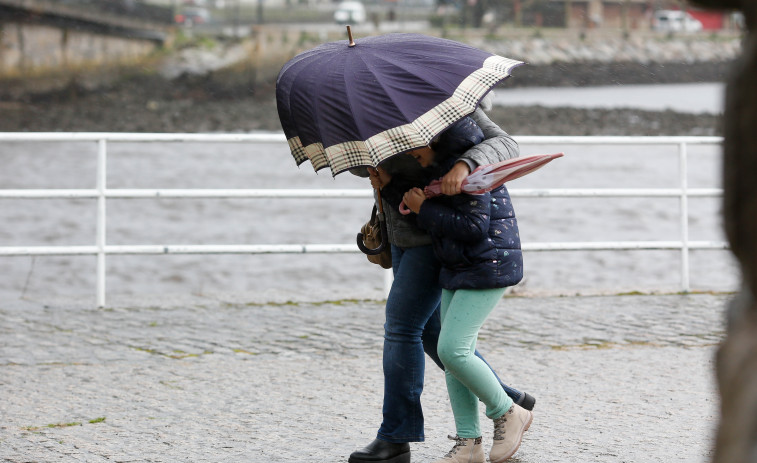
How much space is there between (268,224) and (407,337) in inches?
793

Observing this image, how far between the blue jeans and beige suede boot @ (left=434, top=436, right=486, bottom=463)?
12 centimetres

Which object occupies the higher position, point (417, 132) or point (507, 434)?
point (417, 132)

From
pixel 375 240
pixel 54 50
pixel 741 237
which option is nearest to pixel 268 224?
pixel 375 240

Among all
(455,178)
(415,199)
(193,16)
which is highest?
(455,178)

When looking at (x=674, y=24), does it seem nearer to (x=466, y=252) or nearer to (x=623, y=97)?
(x=623, y=97)

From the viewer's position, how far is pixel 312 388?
5.01m

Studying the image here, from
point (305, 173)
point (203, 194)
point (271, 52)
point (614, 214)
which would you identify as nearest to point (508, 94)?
point (271, 52)

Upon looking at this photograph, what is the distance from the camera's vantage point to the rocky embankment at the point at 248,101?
167 ft

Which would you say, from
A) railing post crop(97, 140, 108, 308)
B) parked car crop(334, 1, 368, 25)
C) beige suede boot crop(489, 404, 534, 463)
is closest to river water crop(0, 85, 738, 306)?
railing post crop(97, 140, 108, 308)

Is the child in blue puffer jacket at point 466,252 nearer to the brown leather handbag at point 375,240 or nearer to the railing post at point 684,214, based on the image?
the brown leather handbag at point 375,240

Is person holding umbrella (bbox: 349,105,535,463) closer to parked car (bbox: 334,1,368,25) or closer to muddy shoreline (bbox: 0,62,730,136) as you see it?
muddy shoreline (bbox: 0,62,730,136)

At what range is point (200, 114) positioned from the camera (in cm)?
5416

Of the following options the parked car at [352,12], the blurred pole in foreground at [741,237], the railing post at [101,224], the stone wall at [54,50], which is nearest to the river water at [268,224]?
the railing post at [101,224]

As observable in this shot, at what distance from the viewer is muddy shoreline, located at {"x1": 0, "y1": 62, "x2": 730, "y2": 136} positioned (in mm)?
50219
